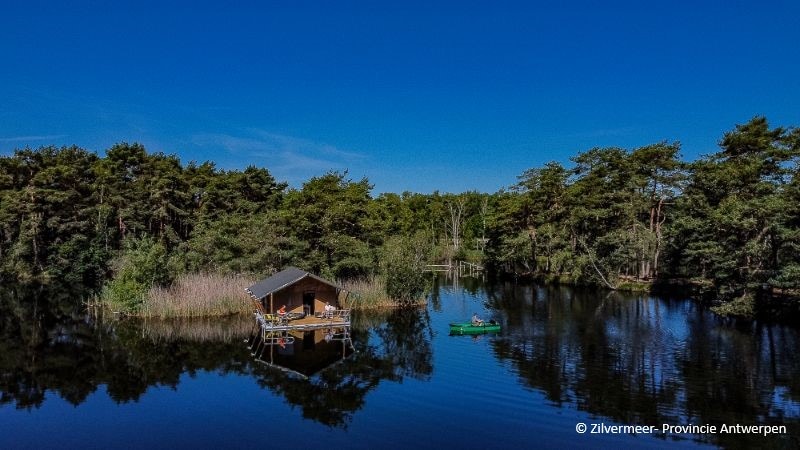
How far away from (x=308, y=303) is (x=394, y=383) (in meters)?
11.5

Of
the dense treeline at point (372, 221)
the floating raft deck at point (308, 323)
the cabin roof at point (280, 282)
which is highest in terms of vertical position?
the dense treeline at point (372, 221)

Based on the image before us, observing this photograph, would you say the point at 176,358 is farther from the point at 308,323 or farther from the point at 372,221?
the point at 372,221

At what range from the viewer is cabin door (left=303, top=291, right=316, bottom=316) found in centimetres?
3228

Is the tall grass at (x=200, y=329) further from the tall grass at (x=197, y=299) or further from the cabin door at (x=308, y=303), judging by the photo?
the cabin door at (x=308, y=303)

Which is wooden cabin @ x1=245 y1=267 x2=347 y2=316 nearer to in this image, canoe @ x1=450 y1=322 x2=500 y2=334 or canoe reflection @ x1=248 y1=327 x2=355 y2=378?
canoe reflection @ x1=248 y1=327 x2=355 y2=378

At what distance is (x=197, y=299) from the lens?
114ft

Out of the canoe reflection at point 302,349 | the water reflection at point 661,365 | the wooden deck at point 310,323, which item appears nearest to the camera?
the water reflection at point 661,365

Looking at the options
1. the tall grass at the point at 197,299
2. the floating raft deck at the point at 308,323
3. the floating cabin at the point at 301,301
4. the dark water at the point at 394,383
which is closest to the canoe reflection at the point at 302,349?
the dark water at the point at 394,383

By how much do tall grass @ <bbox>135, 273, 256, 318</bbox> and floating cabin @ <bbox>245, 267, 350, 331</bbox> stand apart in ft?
11.0

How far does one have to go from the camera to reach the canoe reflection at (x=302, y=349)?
958 inches

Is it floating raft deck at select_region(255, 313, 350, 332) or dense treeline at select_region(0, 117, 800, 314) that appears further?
dense treeline at select_region(0, 117, 800, 314)

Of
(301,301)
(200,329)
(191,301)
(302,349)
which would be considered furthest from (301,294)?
(191,301)

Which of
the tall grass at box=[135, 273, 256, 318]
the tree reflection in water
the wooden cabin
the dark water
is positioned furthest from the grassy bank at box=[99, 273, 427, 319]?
the wooden cabin

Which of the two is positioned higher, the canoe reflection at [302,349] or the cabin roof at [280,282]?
the cabin roof at [280,282]
